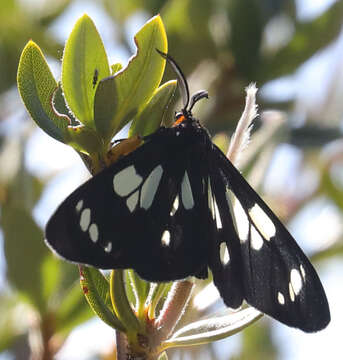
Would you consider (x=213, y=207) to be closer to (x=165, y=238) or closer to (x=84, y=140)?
(x=165, y=238)

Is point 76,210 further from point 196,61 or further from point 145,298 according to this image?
point 196,61

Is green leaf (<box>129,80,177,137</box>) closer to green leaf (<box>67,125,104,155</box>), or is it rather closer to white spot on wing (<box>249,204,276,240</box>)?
green leaf (<box>67,125,104,155</box>)

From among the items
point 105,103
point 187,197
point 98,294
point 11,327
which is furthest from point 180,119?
point 11,327

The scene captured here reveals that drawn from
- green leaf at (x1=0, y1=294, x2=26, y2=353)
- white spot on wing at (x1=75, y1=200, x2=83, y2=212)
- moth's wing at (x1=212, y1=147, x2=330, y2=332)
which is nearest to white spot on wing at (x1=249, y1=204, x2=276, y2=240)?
moth's wing at (x1=212, y1=147, x2=330, y2=332)

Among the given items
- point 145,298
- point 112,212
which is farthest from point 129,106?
point 145,298

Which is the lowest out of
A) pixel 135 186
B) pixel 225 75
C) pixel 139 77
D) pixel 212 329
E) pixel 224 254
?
pixel 212 329

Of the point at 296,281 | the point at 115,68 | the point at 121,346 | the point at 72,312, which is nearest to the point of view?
the point at 121,346

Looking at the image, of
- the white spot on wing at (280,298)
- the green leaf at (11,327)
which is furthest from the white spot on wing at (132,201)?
the green leaf at (11,327)

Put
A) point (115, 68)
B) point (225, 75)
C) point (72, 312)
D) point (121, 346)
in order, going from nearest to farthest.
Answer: point (121, 346)
point (115, 68)
point (72, 312)
point (225, 75)
